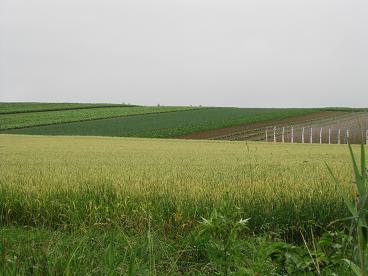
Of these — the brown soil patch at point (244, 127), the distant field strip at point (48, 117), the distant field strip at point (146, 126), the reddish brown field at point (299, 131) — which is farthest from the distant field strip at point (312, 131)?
the distant field strip at point (48, 117)

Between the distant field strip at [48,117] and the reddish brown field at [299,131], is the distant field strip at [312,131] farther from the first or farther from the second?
the distant field strip at [48,117]

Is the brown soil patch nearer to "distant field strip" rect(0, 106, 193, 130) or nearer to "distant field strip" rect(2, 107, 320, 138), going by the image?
"distant field strip" rect(2, 107, 320, 138)

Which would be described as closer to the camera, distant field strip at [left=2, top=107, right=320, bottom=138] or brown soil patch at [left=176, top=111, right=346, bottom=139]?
brown soil patch at [left=176, top=111, right=346, bottom=139]

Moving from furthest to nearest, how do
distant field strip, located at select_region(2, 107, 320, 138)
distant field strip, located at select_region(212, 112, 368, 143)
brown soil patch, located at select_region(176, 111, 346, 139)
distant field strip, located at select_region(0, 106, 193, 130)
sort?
distant field strip, located at select_region(0, 106, 193, 130) → distant field strip, located at select_region(2, 107, 320, 138) → brown soil patch, located at select_region(176, 111, 346, 139) → distant field strip, located at select_region(212, 112, 368, 143)

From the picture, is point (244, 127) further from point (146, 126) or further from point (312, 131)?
point (146, 126)

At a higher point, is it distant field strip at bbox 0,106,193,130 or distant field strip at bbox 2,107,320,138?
distant field strip at bbox 0,106,193,130

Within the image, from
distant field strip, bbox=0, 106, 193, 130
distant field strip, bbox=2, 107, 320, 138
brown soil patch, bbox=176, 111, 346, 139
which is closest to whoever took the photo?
brown soil patch, bbox=176, 111, 346, 139

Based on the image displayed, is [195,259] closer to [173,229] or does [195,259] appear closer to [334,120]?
[173,229]

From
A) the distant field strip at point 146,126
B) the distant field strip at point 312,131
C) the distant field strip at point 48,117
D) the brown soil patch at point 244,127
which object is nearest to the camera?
the distant field strip at point 312,131

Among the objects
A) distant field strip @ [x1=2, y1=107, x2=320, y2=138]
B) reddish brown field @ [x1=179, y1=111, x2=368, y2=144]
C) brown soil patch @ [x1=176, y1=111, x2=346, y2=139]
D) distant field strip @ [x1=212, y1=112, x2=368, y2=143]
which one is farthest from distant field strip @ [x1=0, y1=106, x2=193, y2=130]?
distant field strip @ [x1=212, y1=112, x2=368, y2=143]

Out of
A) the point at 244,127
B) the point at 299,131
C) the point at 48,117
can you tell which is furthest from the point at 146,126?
the point at 299,131

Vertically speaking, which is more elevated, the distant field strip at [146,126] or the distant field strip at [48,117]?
the distant field strip at [48,117]

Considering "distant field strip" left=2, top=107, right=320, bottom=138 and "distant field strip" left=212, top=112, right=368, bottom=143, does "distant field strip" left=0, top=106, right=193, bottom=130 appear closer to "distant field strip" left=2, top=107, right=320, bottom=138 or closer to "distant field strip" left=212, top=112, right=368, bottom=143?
"distant field strip" left=2, top=107, right=320, bottom=138

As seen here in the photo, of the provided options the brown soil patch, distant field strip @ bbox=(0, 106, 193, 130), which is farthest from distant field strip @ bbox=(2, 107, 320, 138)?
distant field strip @ bbox=(0, 106, 193, 130)
